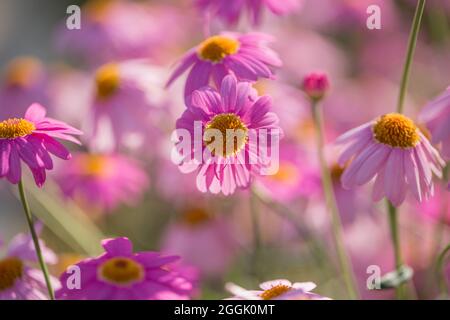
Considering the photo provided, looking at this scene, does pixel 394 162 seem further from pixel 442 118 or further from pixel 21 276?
pixel 21 276

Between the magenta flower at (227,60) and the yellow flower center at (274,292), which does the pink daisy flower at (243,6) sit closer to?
the magenta flower at (227,60)

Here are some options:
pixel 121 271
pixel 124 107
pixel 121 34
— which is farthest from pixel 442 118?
pixel 121 34

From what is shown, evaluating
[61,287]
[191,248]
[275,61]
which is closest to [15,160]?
[61,287]

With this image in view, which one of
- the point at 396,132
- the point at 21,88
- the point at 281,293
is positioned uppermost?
the point at 21,88

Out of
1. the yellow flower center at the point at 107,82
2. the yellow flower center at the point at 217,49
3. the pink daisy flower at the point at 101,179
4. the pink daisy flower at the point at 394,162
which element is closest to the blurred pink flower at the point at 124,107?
→ the yellow flower center at the point at 107,82

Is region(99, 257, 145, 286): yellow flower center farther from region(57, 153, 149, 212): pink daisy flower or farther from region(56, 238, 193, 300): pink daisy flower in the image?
region(57, 153, 149, 212): pink daisy flower

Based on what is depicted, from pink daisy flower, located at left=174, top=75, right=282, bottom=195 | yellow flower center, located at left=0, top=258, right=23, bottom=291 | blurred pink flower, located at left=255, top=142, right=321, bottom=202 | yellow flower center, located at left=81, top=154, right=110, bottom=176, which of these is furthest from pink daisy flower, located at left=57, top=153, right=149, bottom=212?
pink daisy flower, located at left=174, top=75, right=282, bottom=195
